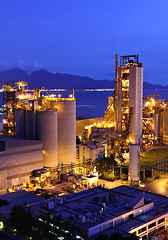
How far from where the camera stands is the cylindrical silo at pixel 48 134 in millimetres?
36500

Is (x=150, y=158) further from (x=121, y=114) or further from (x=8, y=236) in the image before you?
(x=8, y=236)

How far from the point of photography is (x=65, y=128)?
38.4 meters

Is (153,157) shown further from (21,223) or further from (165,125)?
(21,223)

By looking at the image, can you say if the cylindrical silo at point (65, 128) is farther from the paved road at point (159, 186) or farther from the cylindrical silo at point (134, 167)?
the paved road at point (159, 186)

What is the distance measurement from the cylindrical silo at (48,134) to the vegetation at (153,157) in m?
11.2

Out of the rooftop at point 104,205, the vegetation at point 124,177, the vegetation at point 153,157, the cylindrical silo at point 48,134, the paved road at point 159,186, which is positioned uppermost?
the cylindrical silo at point 48,134

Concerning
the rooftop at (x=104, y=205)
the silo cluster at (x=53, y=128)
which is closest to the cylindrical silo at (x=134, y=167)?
the silo cluster at (x=53, y=128)

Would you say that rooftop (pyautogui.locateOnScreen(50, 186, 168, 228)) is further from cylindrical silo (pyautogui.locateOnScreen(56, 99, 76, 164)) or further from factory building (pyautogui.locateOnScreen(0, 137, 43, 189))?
cylindrical silo (pyautogui.locateOnScreen(56, 99, 76, 164))

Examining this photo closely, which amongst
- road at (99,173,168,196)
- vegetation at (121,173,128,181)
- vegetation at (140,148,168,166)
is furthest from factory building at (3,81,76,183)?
vegetation at (140,148,168,166)

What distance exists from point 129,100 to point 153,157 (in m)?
9.54

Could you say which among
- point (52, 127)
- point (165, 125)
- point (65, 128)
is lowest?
point (165, 125)

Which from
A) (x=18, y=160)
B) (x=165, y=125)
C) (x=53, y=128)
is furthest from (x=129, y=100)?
(x=18, y=160)

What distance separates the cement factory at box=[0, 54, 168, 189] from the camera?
112 feet

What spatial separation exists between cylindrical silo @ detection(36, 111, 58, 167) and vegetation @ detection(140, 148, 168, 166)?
441 inches
